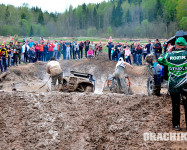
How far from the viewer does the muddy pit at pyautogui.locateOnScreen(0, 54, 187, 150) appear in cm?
733

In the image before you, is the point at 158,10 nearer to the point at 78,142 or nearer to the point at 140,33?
the point at 140,33

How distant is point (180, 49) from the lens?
709 centimetres

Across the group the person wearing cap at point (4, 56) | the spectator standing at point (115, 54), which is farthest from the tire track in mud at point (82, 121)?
the spectator standing at point (115, 54)

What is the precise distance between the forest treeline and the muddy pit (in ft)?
127

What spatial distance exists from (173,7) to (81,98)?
57777mm

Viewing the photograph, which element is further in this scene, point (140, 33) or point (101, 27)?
point (101, 27)

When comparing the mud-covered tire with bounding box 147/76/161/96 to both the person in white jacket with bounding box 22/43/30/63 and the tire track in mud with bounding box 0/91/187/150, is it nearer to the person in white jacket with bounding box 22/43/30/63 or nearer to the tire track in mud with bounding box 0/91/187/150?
the tire track in mud with bounding box 0/91/187/150

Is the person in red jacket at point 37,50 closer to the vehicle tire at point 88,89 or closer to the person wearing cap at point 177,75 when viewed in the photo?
the vehicle tire at point 88,89

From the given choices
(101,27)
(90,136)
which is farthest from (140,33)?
(90,136)

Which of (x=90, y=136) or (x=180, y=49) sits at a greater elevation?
(x=180, y=49)

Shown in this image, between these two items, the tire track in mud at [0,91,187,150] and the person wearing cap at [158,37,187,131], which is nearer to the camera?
the person wearing cap at [158,37,187,131]

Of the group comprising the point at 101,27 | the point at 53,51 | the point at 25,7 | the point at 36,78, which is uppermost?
the point at 25,7

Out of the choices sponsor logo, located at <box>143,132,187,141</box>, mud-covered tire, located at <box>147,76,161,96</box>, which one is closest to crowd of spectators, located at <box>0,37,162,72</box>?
mud-covered tire, located at <box>147,76,161,96</box>

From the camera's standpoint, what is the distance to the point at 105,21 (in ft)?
244
